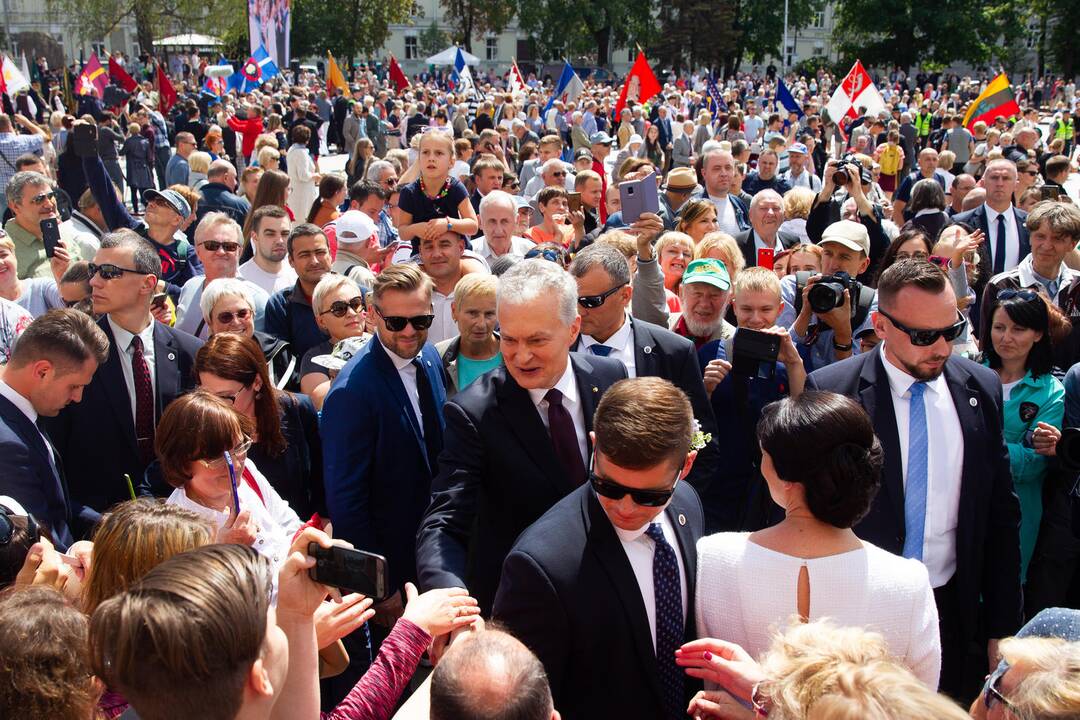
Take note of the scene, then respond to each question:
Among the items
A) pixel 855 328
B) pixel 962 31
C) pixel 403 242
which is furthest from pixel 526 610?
pixel 962 31

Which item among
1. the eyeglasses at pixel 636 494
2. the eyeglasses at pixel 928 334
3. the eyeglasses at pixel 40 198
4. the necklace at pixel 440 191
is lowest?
the eyeglasses at pixel 636 494

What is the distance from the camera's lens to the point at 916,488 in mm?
3160

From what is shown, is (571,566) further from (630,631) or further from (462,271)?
(462,271)

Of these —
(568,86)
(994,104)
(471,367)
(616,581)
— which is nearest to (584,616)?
(616,581)

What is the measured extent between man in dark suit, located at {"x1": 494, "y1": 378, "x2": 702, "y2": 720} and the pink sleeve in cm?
23

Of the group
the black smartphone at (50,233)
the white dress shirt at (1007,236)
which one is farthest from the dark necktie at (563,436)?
the white dress shirt at (1007,236)

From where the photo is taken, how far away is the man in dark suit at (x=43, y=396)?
324 cm

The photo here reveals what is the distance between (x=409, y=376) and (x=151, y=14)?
51.5m

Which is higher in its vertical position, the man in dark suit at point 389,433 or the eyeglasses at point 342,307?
the eyeglasses at point 342,307

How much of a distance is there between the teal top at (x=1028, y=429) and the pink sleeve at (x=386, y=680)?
9.58ft

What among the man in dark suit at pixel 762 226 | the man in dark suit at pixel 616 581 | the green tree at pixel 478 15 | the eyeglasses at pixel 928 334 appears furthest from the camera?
the green tree at pixel 478 15

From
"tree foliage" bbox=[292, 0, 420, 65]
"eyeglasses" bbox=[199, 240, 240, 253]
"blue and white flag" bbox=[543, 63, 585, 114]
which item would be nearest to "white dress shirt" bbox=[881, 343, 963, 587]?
"eyeglasses" bbox=[199, 240, 240, 253]

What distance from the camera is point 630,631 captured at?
230 cm

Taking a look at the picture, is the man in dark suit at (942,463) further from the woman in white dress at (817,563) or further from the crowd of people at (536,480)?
the woman in white dress at (817,563)
